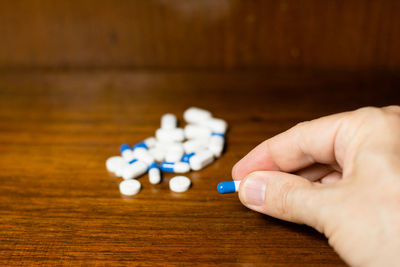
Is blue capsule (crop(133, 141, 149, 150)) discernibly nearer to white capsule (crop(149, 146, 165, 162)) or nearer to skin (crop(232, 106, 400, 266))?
white capsule (crop(149, 146, 165, 162))

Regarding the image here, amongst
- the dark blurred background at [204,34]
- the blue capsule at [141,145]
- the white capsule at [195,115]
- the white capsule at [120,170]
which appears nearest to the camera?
the white capsule at [120,170]

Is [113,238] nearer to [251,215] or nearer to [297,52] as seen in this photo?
[251,215]

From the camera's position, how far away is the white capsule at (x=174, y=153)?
986 mm

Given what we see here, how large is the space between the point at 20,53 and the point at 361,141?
1.33 meters

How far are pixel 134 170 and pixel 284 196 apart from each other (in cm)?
38

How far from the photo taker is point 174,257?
0.67 m

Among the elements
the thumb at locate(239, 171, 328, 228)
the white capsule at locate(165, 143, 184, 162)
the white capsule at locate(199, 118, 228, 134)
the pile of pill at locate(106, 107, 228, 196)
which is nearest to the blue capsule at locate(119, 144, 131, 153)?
the pile of pill at locate(106, 107, 228, 196)

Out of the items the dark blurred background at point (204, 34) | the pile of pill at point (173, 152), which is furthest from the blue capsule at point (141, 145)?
the dark blurred background at point (204, 34)

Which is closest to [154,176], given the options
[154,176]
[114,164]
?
[154,176]

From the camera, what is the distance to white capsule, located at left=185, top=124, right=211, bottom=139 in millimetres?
1092

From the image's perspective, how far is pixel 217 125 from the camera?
112 centimetres

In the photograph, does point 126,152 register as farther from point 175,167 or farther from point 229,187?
point 229,187

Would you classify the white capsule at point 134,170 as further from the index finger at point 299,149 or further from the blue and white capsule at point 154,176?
the index finger at point 299,149

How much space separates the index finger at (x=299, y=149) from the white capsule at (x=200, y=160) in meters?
0.13
